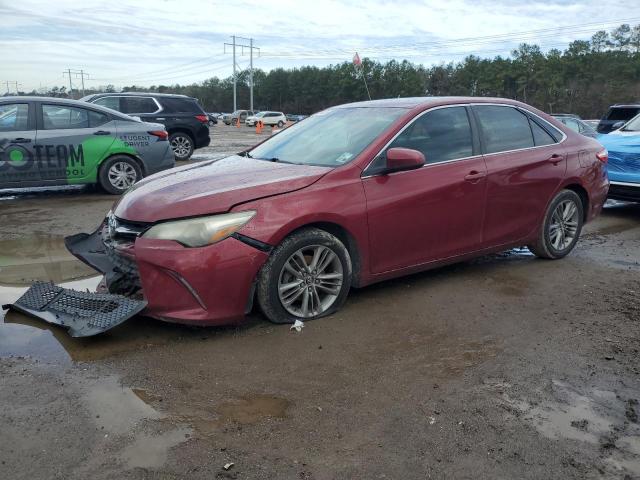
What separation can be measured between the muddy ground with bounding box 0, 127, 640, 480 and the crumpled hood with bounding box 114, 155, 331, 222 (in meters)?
0.85

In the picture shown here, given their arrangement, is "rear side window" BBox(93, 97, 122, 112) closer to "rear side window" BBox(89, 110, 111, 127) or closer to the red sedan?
"rear side window" BBox(89, 110, 111, 127)

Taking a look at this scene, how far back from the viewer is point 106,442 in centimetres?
275

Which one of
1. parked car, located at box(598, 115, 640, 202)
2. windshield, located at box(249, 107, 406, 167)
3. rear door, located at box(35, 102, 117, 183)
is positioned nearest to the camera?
windshield, located at box(249, 107, 406, 167)

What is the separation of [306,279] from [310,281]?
4cm

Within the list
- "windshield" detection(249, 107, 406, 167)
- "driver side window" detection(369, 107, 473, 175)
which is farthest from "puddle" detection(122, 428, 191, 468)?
"driver side window" detection(369, 107, 473, 175)

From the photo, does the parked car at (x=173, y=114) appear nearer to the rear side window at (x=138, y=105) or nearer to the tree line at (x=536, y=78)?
the rear side window at (x=138, y=105)

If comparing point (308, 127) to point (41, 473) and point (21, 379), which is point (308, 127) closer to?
point (21, 379)

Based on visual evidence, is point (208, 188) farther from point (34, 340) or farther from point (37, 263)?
point (37, 263)

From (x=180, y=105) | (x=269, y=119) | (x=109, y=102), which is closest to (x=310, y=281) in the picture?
(x=109, y=102)

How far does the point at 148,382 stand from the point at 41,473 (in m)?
0.86

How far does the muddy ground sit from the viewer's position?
2.64 metres

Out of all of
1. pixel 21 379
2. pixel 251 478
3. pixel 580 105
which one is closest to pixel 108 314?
pixel 21 379

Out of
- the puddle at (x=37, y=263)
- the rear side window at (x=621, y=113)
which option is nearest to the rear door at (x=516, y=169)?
the puddle at (x=37, y=263)

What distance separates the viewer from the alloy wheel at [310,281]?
4.06 metres
